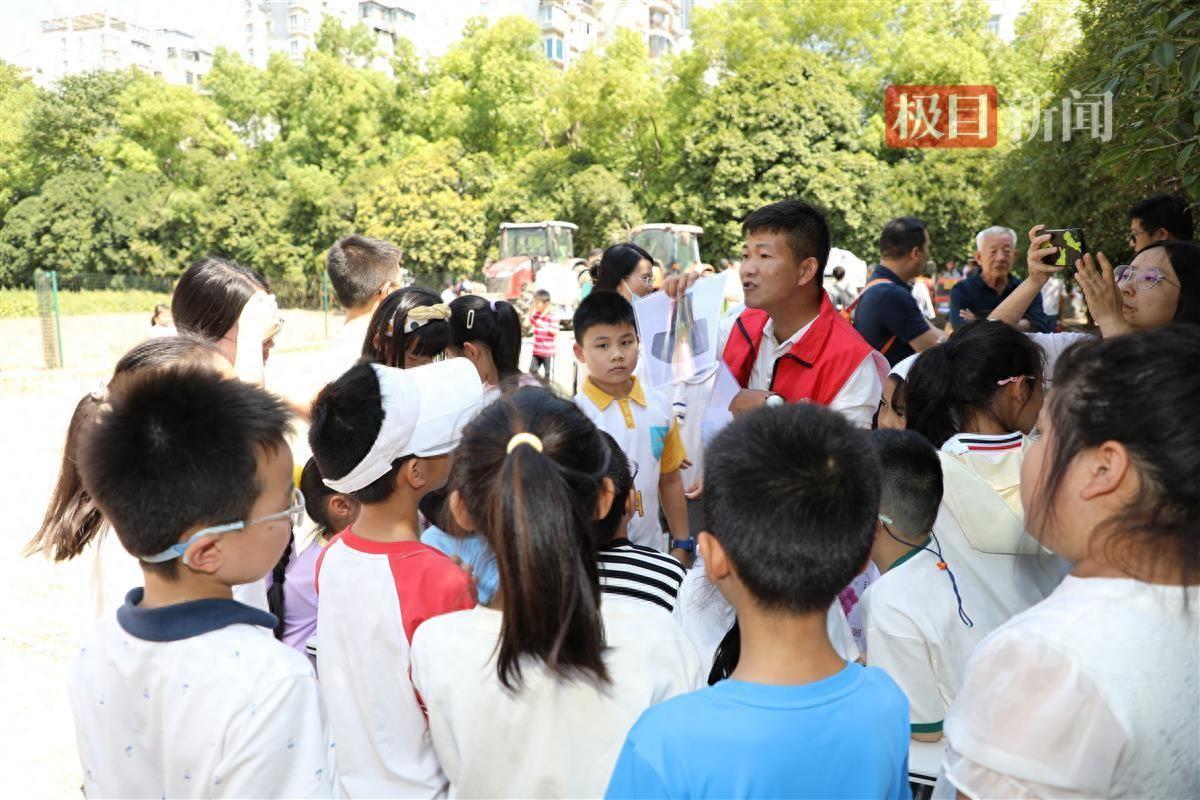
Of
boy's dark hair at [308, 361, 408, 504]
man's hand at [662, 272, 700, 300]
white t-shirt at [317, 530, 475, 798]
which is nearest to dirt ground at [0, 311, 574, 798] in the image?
boy's dark hair at [308, 361, 408, 504]

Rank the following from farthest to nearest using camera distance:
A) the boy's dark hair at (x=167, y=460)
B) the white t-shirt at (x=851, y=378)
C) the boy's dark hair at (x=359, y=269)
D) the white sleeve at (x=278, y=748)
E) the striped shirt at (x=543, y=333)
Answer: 1. the striped shirt at (x=543, y=333)
2. the boy's dark hair at (x=359, y=269)
3. the white t-shirt at (x=851, y=378)
4. the boy's dark hair at (x=167, y=460)
5. the white sleeve at (x=278, y=748)

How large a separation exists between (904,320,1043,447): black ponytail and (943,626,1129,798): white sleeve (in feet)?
4.25

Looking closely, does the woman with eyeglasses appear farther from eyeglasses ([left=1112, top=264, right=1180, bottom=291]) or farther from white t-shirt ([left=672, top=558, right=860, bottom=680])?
white t-shirt ([left=672, top=558, right=860, bottom=680])

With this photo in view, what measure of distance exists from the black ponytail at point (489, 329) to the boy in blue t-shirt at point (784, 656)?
2.13m

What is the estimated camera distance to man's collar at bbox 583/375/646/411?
3.75 metres

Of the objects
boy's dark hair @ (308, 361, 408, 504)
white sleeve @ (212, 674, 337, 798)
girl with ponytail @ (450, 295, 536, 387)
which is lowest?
white sleeve @ (212, 674, 337, 798)

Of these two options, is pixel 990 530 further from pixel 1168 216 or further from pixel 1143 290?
pixel 1168 216

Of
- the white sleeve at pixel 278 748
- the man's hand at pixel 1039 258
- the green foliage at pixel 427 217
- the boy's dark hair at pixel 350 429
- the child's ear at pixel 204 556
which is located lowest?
the white sleeve at pixel 278 748

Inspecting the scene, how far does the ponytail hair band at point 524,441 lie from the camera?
163cm

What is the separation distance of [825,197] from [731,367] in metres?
25.7

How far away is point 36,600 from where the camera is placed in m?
5.33

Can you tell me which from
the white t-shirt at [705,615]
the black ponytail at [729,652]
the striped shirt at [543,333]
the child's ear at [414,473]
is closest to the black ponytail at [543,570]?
the black ponytail at [729,652]

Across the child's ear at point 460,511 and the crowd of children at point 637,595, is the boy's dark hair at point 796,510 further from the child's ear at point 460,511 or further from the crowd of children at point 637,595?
the child's ear at point 460,511

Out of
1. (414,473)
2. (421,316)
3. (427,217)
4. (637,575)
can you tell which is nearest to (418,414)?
(414,473)
